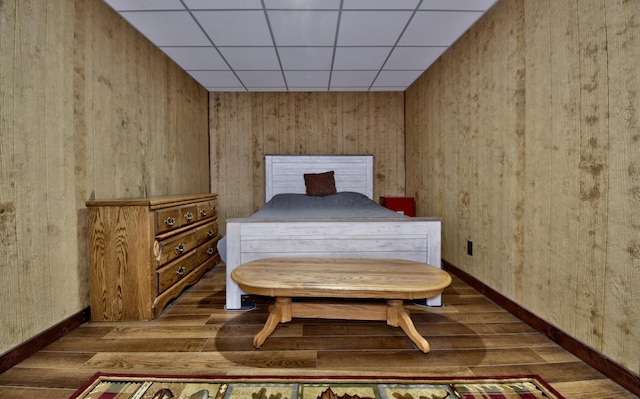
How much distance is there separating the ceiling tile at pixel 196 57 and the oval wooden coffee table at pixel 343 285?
234cm

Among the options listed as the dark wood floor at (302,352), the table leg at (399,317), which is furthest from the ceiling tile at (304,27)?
the dark wood floor at (302,352)

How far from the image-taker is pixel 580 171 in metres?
1.55

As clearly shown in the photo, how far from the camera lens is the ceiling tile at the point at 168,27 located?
7.64ft

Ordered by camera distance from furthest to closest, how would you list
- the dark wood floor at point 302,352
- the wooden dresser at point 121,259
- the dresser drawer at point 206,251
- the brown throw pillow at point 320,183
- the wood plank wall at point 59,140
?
the brown throw pillow at point 320,183 < the dresser drawer at point 206,251 < the wooden dresser at point 121,259 < the wood plank wall at point 59,140 < the dark wood floor at point 302,352

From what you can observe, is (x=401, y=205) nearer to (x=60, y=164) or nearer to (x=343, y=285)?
(x=343, y=285)

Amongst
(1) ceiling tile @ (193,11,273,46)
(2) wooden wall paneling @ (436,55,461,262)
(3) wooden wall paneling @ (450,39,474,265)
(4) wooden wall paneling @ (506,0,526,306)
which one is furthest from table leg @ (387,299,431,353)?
(1) ceiling tile @ (193,11,273,46)

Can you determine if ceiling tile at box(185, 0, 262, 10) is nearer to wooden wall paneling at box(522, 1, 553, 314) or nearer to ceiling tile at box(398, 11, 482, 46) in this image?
ceiling tile at box(398, 11, 482, 46)

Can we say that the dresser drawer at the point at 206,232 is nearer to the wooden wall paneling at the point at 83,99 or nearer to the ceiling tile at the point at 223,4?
the wooden wall paneling at the point at 83,99

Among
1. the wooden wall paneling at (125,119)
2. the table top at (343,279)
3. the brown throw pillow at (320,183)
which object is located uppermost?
the wooden wall paneling at (125,119)

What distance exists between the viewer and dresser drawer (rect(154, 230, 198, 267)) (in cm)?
207

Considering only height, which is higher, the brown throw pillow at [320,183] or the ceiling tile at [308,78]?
the ceiling tile at [308,78]

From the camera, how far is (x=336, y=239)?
2.13 metres

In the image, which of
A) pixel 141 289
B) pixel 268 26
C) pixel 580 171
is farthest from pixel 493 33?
pixel 141 289

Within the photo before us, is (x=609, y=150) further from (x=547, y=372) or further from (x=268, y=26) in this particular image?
(x=268, y=26)
